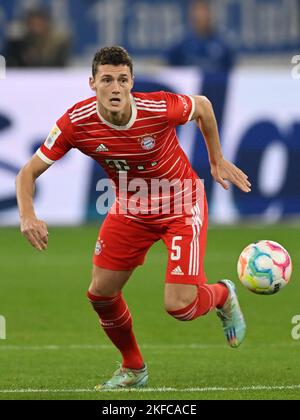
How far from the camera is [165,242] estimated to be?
8477mm

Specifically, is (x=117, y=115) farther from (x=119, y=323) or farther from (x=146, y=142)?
(x=119, y=323)

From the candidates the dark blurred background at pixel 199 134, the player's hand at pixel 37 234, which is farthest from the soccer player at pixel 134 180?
the dark blurred background at pixel 199 134

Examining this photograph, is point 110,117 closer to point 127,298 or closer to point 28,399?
point 28,399

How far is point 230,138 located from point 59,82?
2509 millimetres

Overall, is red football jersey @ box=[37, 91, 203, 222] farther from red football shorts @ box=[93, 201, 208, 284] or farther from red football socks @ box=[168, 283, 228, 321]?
red football socks @ box=[168, 283, 228, 321]

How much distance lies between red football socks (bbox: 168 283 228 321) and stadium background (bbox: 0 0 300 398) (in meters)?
0.46

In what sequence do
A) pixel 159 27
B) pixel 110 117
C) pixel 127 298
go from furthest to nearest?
1. pixel 159 27
2. pixel 127 298
3. pixel 110 117

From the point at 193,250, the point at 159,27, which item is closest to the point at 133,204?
the point at 193,250

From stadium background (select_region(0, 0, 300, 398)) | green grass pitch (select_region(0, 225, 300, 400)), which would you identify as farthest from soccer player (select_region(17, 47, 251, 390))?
stadium background (select_region(0, 0, 300, 398))

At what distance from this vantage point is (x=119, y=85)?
8.05 meters

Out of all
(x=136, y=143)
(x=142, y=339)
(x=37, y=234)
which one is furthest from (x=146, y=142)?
(x=142, y=339)

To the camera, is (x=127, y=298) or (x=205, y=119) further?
(x=127, y=298)

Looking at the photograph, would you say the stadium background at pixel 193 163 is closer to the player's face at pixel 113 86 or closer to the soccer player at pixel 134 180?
the soccer player at pixel 134 180

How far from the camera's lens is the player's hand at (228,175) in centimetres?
830
